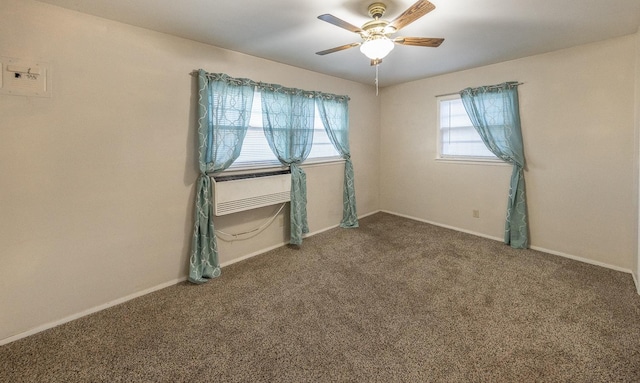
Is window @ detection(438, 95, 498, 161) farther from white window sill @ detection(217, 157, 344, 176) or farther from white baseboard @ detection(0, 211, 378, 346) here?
white baseboard @ detection(0, 211, 378, 346)

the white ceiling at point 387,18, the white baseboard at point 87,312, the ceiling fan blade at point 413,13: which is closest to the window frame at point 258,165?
the white ceiling at point 387,18

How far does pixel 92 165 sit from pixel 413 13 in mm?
2591

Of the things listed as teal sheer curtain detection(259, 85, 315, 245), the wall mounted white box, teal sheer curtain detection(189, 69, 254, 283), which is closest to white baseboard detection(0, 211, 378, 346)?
teal sheer curtain detection(189, 69, 254, 283)

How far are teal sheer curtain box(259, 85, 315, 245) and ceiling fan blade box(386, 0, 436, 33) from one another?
168 centimetres

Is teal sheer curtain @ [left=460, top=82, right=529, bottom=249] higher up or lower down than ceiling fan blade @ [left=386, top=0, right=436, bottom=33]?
lower down

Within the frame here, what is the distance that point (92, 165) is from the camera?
216 cm

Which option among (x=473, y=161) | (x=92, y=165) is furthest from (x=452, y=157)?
(x=92, y=165)

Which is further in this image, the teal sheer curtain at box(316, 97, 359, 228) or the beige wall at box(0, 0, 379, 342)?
the teal sheer curtain at box(316, 97, 359, 228)

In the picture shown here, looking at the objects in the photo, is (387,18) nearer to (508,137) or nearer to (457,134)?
(508,137)

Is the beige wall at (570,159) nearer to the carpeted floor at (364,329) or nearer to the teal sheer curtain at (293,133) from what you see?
the carpeted floor at (364,329)

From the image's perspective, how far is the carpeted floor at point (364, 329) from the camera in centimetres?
160

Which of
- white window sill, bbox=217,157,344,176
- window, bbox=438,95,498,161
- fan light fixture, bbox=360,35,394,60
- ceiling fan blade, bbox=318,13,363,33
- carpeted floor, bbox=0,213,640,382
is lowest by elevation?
carpeted floor, bbox=0,213,640,382

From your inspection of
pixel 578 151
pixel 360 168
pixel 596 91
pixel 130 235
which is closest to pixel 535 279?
pixel 578 151

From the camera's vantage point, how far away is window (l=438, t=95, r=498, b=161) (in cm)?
385
